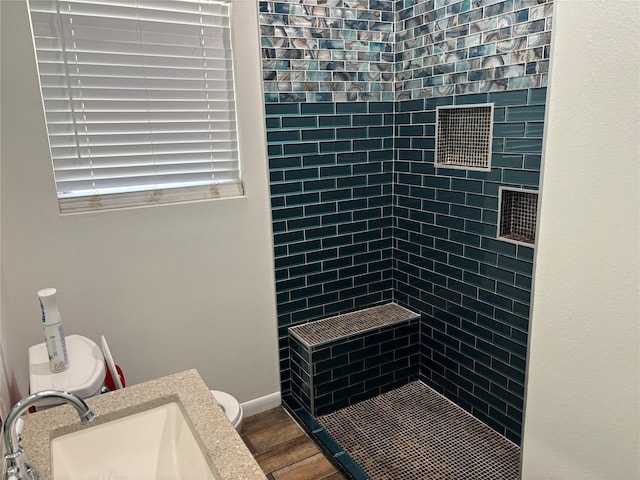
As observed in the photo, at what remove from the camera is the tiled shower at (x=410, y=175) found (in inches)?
82.2

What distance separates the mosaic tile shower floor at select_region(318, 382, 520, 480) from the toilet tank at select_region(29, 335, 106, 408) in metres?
1.28

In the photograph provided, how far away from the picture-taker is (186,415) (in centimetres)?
125

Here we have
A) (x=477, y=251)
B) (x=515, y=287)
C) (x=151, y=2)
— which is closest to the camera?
(x=151, y=2)

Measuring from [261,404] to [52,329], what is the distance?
1380 millimetres

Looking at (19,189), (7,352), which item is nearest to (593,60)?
(19,189)

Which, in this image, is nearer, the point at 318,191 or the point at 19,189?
the point at 19,189

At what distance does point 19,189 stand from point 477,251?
2016 mm

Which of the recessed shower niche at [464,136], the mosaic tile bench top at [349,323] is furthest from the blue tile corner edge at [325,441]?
the recessed shower niche at [464,136]

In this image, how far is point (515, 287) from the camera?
7.08 feet

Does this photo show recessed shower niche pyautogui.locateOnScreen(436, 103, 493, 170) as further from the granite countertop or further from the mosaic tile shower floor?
the granite countertop

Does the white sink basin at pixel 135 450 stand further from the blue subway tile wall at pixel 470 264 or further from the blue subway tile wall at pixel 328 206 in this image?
the blue subway tile wall at pixel 470 264

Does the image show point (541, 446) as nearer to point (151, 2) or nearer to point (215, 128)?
point (215, 128)

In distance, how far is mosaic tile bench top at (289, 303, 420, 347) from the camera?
2.54 meters

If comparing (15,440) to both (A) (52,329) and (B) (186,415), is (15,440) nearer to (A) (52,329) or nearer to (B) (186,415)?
(B) (186,415)
